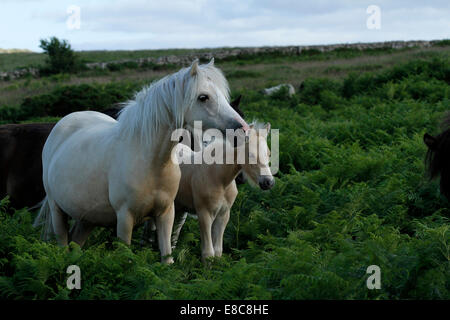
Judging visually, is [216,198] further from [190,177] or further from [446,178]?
[446,178]

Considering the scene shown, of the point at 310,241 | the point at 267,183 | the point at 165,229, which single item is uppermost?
the point at 267,183

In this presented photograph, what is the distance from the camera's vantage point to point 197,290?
13.0ft

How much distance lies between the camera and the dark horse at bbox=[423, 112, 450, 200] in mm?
4939

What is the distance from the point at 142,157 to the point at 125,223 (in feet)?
2.12

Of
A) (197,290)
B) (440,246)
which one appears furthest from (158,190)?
(440,246)

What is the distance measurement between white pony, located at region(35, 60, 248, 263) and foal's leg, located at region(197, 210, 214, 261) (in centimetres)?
71

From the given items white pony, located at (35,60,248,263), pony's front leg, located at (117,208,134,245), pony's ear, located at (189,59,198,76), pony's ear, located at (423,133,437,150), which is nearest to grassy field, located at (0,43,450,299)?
pony's front leg, located at (117,208,134,245)

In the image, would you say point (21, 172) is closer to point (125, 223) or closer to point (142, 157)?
point (125, 223)

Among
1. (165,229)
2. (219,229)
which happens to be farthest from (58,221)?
(219,229)

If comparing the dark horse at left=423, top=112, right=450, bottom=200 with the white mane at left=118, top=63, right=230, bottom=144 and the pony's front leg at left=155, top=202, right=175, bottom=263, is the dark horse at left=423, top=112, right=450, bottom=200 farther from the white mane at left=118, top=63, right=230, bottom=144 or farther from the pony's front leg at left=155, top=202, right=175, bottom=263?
the pony's front leg at left=155, top=202, right=175, bottom=263

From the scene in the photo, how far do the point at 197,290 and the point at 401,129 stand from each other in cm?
844

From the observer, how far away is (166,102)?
451 cm

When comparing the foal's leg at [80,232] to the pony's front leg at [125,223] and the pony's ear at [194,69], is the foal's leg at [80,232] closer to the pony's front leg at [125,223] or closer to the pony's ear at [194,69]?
Result: the pony's front leg at [125,223]

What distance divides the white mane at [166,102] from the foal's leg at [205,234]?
1399 mm
